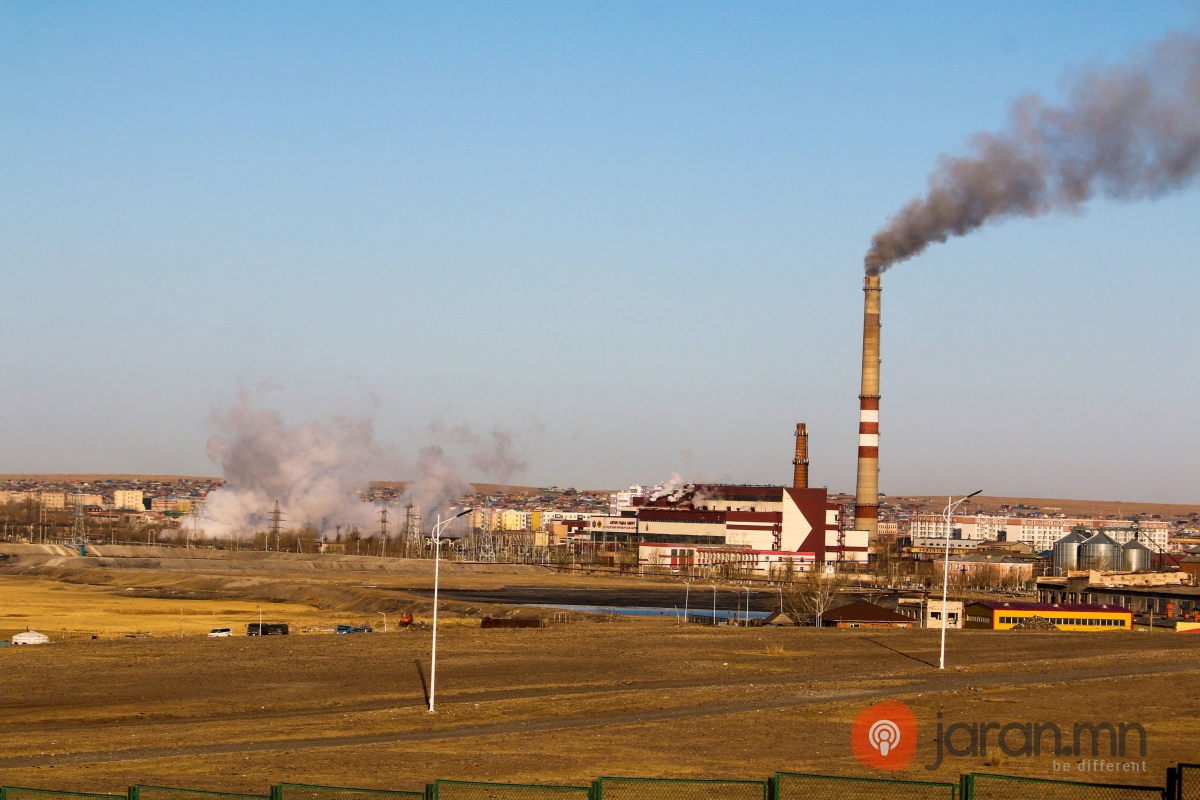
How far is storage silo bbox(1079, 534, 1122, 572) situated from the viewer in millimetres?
153500

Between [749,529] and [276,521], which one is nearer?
[749,529]

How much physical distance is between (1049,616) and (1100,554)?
89.4 metres

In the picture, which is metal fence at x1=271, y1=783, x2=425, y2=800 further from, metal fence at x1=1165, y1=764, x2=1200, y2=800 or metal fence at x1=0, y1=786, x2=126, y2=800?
metal fence at x1=1165, y1=764, x2=1200, y2=800

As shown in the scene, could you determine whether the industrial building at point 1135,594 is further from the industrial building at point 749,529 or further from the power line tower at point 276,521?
the power line tower at point 276,521

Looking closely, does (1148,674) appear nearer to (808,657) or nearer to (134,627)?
(808,657)

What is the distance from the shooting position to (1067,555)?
160250mm

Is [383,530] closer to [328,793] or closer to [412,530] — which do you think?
[412,530]

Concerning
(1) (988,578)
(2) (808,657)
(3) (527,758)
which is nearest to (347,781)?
(3) (527,758)

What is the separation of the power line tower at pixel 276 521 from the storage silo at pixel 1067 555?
102 meters

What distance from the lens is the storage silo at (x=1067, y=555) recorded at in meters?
157

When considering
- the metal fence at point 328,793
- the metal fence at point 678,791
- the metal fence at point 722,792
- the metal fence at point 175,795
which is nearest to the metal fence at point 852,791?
the metal fence at point 722,792

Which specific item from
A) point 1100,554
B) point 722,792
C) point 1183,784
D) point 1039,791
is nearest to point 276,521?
point 1100,554

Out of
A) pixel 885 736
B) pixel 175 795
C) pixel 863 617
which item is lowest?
pixel 863 617

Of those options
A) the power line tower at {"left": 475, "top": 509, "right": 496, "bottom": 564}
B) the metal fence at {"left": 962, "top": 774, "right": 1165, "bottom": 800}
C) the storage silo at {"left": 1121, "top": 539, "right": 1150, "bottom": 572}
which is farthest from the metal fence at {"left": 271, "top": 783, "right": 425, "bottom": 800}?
the power line tower at {"left": 475, "top": 509, "right": 496, "bottom": 564}
